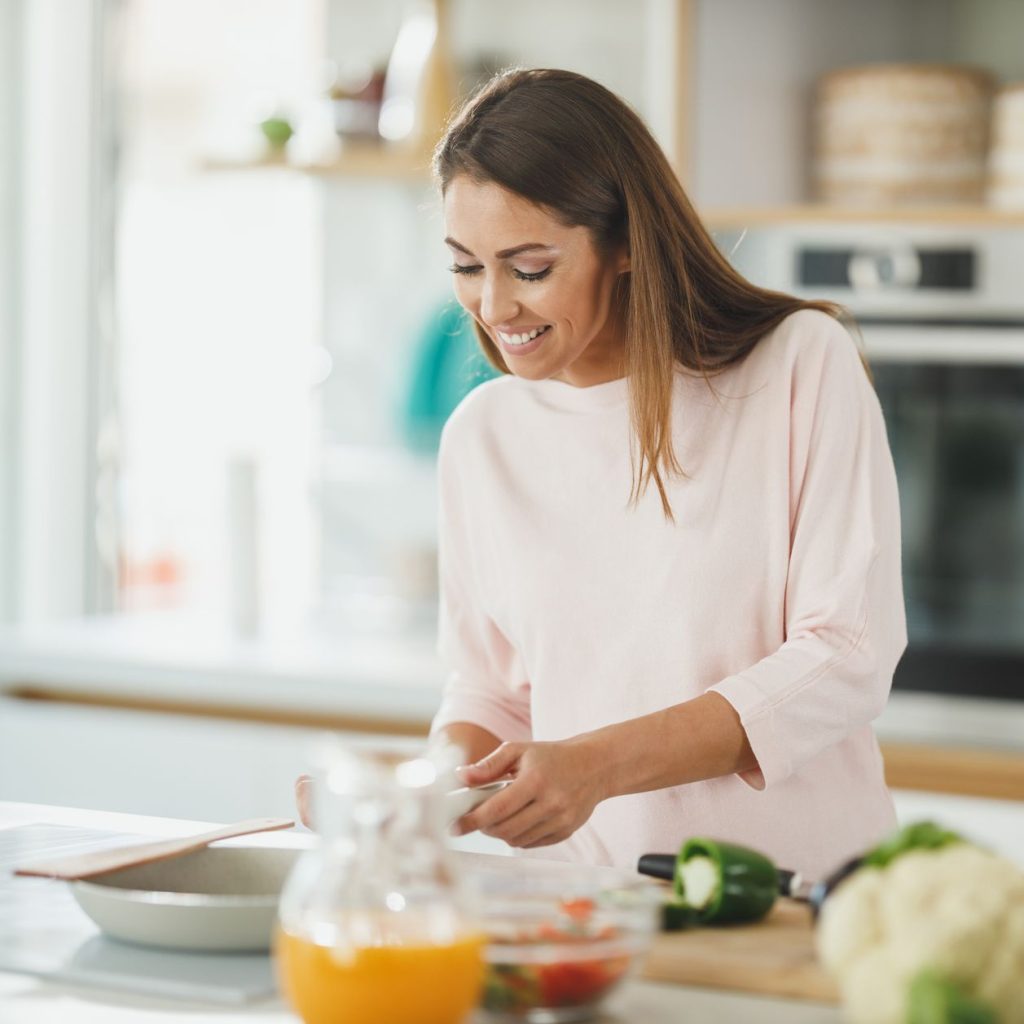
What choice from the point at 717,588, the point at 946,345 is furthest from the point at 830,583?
the point at 946,345

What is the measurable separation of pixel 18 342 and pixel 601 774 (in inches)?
97.2

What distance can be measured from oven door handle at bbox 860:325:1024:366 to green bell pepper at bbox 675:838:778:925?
64.6 inches

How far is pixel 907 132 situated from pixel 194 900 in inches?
76.9

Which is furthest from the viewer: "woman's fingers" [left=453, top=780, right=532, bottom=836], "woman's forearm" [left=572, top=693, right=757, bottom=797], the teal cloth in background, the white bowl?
the teal cloth in background

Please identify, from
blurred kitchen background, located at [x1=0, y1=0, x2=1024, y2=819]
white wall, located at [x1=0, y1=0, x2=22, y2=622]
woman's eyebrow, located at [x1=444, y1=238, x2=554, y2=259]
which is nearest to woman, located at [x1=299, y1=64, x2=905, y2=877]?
woman's eyebrow, located at [x1=444, y1=238, x2=554, y2=259]

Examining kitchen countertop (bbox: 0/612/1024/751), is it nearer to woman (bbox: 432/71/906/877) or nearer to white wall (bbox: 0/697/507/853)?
white wall (bbox: 0/697/507/853)

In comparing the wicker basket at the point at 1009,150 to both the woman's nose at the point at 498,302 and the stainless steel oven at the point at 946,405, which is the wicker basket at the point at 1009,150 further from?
the woman's nose at the point at 498,302

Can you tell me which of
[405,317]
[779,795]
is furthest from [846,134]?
[779,795]

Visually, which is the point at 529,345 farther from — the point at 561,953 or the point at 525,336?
the point at 561,953

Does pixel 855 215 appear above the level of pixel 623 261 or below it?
above

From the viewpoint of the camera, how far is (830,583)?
1.50 m

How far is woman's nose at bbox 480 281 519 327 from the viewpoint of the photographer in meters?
1.53

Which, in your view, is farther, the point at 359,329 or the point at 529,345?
the point at 359,329

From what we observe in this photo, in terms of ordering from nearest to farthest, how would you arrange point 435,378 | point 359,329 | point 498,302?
point 498,302
point 435,378
point 359,329
